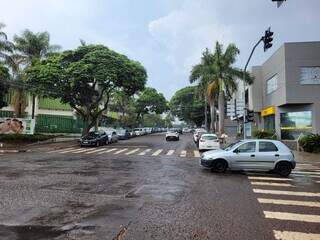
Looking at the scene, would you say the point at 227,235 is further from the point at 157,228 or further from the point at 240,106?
the point at 240,106

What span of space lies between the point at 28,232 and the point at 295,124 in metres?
33.1

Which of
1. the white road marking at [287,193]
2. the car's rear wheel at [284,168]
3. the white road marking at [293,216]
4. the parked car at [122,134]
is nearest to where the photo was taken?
the white road marking at [293,216]

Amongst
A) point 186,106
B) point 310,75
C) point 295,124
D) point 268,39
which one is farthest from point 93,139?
point 186,106

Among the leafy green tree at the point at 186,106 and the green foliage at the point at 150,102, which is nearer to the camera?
the green foliage at the point at 150,102

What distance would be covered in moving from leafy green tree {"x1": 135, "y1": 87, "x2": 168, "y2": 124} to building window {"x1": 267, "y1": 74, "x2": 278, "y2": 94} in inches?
2007

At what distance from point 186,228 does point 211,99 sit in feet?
136

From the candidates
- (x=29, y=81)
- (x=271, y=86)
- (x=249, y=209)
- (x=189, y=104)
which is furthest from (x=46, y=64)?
(x=189, y=104)

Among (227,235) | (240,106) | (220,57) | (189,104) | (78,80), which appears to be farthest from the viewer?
(189,104)

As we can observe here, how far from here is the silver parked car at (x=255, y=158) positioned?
1688 centimetres

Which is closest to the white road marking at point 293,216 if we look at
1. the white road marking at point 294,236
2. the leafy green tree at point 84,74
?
the white road marking at point 294,236

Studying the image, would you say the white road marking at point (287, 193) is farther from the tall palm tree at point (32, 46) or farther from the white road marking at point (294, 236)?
the tall palm tree at point (32, 46)

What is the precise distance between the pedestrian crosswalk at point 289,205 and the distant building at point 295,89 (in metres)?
20.3

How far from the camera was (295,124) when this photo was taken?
3697cm

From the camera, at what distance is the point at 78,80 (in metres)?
38.9
